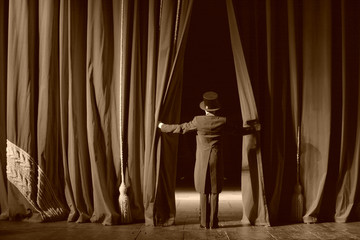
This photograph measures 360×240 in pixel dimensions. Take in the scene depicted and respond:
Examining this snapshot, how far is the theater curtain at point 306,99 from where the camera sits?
484 cm

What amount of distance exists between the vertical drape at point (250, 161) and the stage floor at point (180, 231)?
0.59 ft

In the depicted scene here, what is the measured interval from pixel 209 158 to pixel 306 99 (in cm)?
126

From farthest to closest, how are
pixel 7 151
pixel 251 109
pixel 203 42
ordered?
pixel 203 42
pixel 7 151
pixel 251 109

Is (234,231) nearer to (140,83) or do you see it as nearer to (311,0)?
(140,83)

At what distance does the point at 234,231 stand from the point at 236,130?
0.93 m

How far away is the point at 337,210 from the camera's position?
4867mm

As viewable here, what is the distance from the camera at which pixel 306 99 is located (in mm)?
4914

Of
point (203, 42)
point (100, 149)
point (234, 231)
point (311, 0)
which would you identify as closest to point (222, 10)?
point (203, 42)

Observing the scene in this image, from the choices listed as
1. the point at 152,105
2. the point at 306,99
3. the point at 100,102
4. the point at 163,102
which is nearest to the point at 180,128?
the point at 163,102

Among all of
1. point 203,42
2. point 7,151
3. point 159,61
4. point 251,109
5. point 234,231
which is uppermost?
point 203,42

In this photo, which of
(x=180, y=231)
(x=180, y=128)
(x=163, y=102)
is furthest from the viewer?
(x=163, y=102)

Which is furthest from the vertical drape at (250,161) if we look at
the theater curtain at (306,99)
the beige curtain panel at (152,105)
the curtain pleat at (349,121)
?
the curtain pleat at (349,121)

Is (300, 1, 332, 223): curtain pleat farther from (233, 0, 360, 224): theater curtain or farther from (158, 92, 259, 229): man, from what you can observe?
(158, 92, 259, 229): man

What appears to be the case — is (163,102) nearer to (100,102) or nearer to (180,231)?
(100,102)
